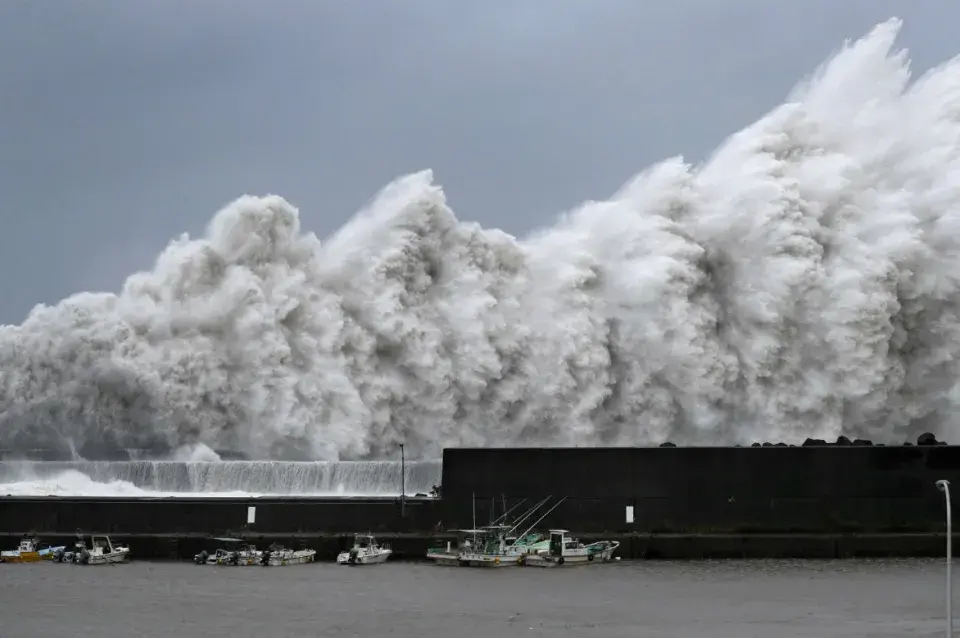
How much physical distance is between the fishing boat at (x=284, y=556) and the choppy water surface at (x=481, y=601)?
23.4 inches

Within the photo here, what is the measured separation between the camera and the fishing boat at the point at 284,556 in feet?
107

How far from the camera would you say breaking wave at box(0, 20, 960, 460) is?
4541 cm

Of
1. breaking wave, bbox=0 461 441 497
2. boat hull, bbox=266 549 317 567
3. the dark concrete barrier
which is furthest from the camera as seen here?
breaking wave, bbox=0 461 441 497

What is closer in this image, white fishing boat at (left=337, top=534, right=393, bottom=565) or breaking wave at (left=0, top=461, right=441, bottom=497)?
Answer: white fishing boat at (left=337, top=534, right=393, bottom=565)

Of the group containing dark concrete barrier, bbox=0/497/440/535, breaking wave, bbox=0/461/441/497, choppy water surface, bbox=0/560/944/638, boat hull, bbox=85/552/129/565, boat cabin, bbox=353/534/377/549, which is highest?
breaking wave, bbox=0/461/441/497

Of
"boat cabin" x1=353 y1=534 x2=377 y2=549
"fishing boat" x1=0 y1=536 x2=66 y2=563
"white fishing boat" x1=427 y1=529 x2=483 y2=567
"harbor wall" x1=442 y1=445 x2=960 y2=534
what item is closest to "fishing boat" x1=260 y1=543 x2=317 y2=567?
"boat cabin" x1=353 y1=534 x2=377 y2=549

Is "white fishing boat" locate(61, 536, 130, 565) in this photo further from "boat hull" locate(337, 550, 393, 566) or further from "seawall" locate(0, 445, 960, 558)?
"seawall" locate(0, 445, 960, 558)

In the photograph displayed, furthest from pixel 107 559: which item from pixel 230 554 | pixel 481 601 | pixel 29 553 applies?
pixel 481 601

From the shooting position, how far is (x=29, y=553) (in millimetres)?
34000

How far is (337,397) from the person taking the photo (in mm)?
46062

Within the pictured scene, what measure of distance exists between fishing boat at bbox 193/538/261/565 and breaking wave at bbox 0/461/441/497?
3846 millimetres

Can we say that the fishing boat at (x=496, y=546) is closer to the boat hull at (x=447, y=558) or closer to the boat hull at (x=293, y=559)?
the boat hull at (x=447, y=558)

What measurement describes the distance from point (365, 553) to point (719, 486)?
25.9 feet

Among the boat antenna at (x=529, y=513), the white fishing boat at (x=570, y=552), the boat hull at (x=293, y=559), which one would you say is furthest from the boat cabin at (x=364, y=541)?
the white fishing boat at (x=570, y=552)
